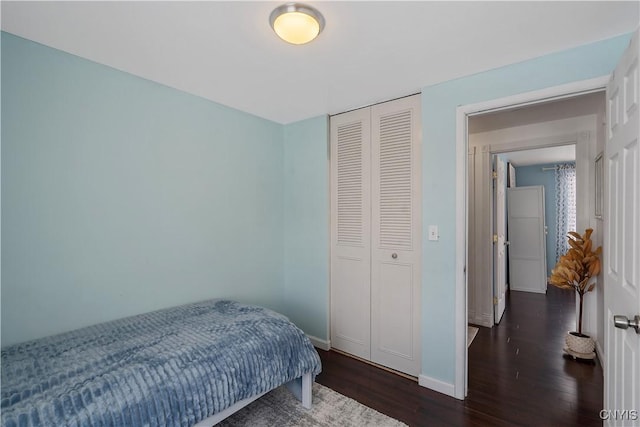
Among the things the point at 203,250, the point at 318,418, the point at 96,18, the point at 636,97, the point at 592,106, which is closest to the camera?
the point at 636,97

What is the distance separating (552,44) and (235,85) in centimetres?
212

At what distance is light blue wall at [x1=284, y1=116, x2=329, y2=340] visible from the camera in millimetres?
3008

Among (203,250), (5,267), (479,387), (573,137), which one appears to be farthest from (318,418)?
(573,137)

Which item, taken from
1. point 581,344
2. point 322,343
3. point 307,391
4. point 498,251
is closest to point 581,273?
point 581,344

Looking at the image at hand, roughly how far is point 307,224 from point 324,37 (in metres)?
1.84

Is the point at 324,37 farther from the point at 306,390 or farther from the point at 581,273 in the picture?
the point at 581,273

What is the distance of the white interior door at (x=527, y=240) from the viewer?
208 inches

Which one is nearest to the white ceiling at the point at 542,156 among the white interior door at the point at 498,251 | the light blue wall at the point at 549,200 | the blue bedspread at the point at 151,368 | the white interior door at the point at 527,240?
the light blue wall at the point at 549,200

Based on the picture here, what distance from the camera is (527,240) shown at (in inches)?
213

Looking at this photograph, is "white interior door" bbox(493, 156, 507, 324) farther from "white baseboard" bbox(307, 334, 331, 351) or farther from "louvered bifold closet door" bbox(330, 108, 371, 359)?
"white baseboard" bbox(307, 334, 331, 351)

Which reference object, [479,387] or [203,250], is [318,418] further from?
[203,250]

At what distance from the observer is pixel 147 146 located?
2.21 metres

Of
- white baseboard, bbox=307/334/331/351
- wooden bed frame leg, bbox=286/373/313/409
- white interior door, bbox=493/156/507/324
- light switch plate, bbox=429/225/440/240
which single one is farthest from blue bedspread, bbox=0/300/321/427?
white interior door, bbox=493/156/507/324

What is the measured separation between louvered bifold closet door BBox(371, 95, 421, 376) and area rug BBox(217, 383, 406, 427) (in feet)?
2.12
